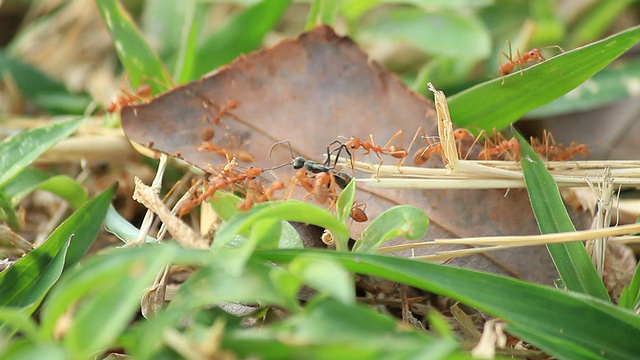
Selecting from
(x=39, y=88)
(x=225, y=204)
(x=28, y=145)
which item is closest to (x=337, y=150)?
(x=225, y=204)

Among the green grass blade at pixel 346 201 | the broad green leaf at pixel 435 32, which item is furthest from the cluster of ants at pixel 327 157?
the broad green leaf at pixel 435 32

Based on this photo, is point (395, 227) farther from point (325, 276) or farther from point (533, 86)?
point (533, 86)

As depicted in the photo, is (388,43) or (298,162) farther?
(388,43)

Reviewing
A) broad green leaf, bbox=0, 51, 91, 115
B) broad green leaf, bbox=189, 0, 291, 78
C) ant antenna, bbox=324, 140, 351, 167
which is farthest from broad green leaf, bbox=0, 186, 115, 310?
broad green leaf, bbox=0, 51, 91, 115

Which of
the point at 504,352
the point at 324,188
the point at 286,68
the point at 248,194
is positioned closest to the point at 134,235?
the point at 248,194

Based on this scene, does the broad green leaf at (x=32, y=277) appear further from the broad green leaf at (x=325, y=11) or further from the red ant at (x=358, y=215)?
the broad green leaf at (x=325, y=11)

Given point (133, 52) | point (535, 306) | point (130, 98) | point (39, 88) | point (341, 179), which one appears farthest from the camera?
point (39, 88)

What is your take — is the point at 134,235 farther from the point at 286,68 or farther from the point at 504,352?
the point at 504,352
